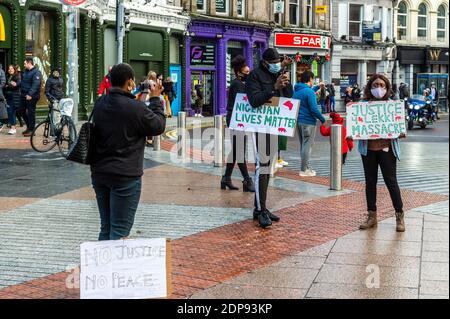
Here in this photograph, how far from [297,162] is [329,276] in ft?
29.8

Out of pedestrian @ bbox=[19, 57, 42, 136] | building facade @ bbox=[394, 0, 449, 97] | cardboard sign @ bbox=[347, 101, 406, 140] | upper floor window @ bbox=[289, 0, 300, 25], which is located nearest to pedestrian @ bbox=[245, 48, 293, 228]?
cardboard sign @ bbox=[347, 101, 406, 140]

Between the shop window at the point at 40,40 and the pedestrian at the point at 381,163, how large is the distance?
16.5 meters

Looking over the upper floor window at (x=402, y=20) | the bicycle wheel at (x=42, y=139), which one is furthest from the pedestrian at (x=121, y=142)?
the upper floor window at (x=402, y=20)

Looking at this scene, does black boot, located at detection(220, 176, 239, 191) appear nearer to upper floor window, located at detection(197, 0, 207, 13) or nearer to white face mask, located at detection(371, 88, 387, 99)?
white face mask, located at detection(371, 88, 387, 99)

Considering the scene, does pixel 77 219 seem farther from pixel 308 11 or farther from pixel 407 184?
pixel 308 11

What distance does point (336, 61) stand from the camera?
46.2 m

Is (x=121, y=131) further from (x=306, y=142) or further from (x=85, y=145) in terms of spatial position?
(x=306, y=142)

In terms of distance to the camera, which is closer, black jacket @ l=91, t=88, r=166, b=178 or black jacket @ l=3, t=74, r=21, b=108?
black jacket @ l=91, t=88, r=166, b=178

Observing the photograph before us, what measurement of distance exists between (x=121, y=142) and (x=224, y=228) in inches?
112

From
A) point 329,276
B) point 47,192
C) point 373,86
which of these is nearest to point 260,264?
point 329,276

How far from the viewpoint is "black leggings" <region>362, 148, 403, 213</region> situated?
8.02m

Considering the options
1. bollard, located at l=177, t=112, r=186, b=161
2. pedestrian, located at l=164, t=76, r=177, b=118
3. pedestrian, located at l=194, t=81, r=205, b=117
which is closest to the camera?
bollard, located at l=177, t=112, r=186, b=161

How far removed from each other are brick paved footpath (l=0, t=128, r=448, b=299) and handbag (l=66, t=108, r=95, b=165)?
3.44 feet

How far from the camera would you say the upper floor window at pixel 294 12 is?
141 ft
